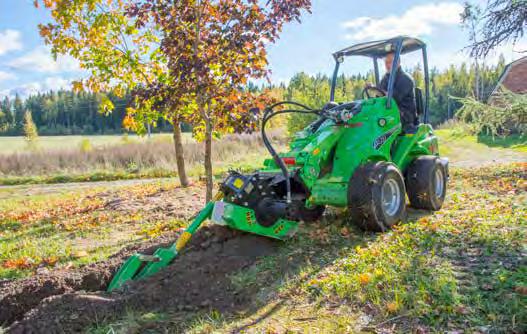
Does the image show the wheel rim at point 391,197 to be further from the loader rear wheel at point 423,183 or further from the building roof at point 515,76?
the building roof at point 515,76

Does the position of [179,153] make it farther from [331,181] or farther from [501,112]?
[501,112]

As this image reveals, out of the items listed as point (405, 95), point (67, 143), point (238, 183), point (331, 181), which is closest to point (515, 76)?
point (405, 95)

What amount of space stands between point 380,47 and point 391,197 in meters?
2.50

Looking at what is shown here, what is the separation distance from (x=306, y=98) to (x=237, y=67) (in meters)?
16.5

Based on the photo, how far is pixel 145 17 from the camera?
269 inches

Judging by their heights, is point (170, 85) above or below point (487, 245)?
above

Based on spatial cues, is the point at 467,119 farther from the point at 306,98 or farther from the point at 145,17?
the point at 306,98

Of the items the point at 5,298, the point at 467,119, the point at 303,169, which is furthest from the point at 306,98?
the point at 5,298

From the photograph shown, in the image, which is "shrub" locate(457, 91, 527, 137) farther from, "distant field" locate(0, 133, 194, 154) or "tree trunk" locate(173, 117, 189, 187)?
"distant field" locate(0, 133, 194, 154)

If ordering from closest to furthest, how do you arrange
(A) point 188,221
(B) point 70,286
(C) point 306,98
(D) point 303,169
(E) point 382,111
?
(B) point 70,286 < (D) point 303,169 < (E) point 382,111 < (A) point 188,221 < (C) point 306,98

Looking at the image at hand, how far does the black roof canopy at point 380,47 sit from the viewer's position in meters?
6.42

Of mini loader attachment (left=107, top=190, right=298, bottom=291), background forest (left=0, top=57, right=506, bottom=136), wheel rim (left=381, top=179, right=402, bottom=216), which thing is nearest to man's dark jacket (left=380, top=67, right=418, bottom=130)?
wheel rim (left=381, top=179, right=402, bottom=216)

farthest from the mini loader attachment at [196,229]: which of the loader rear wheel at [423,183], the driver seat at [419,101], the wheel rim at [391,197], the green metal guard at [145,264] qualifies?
the driver seat at [419,101]

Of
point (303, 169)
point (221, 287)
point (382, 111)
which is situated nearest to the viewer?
point (221, 287)
